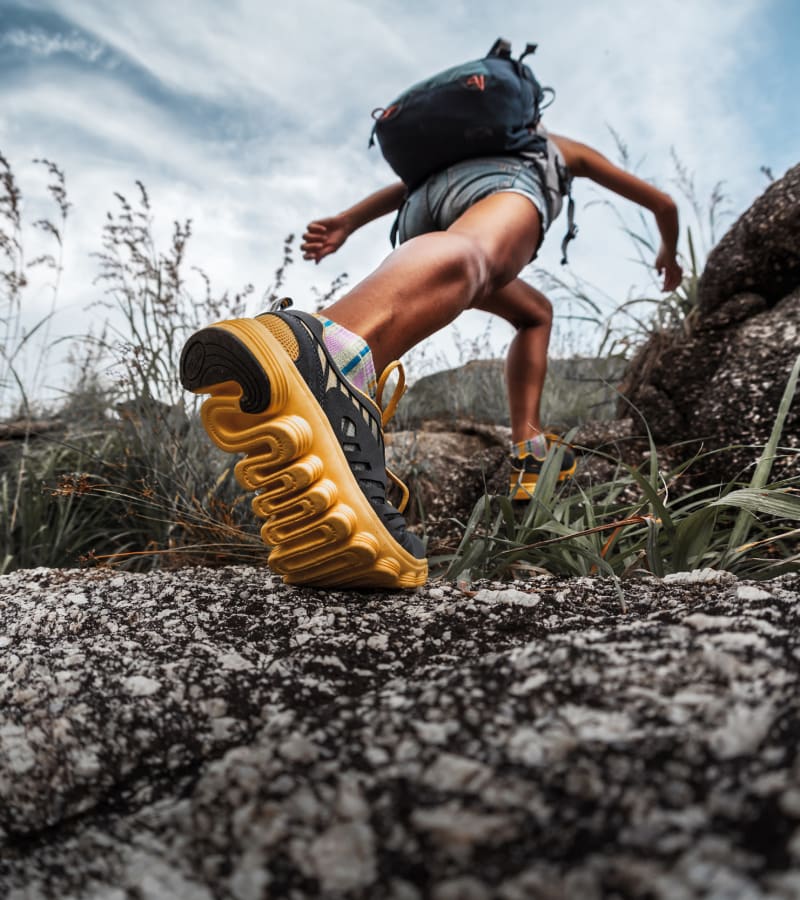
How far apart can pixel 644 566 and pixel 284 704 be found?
1097 millimetres

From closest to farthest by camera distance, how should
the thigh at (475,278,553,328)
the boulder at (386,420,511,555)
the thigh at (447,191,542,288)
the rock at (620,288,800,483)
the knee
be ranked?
1. the thigh at (447,191,542,288)
2. the rock at (620,288,800,483)
3. the thigh at (475,278,553,328)
4. the knee
5. the boulder at (386,420,511,555)

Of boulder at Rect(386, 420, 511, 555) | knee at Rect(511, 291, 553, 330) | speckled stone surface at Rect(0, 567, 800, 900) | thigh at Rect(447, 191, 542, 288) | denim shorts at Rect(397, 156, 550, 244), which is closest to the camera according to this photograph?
speckled stone surface at Rect(0, 567, 800, 900)

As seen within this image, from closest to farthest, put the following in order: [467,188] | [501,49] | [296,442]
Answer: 1. [296,442]
2. [467,188]
3. [501,49]

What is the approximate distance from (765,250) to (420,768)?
2939mm

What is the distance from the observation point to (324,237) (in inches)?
97.3

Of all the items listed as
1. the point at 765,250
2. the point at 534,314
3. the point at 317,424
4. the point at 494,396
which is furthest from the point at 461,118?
the point at 494,396

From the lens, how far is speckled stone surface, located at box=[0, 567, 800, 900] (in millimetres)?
438

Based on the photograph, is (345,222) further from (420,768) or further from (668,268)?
(420,768)

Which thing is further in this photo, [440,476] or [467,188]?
[440,476]

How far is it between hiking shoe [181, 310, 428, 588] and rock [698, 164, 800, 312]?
2.33 metres

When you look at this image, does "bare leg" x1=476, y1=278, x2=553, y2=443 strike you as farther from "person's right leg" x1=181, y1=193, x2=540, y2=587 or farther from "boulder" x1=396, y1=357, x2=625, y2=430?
"boulder" x1=396, y1=357, x2=625, y2=430

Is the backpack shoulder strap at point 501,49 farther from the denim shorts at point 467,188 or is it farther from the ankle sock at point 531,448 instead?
the ankle sock at point 531,448

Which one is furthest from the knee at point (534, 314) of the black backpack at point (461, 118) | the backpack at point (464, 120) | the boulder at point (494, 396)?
the boulder at point (494, 396)

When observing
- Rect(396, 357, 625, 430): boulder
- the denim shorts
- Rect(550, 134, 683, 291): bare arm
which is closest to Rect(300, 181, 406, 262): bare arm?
the denim shorts
